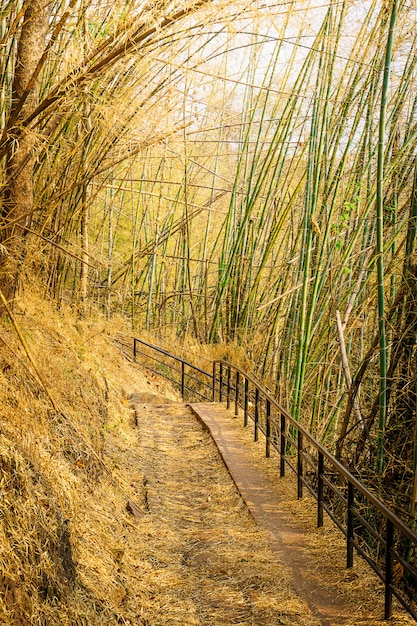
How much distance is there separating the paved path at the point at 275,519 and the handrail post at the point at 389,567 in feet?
0.64

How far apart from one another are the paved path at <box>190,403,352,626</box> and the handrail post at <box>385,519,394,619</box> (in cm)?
20

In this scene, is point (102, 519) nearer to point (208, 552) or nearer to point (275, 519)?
point (208, 552)

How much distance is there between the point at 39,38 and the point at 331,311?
10.0ft

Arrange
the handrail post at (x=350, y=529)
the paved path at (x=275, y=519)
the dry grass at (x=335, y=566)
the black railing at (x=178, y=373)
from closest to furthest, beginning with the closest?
the dry grass at (x=335, y=566)
the paved path at (x=275, y=519)
the handrail post at (x=350, y=529)
the black railing at (x=178, y=373)

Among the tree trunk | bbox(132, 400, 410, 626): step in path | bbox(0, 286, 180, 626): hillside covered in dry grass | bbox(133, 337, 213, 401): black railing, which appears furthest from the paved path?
bbox(133, 337, 213, 401): black railing

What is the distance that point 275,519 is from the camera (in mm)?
5020

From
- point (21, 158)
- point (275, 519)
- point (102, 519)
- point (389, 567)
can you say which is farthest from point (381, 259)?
point (21, 158)

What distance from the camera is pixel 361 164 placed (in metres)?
6.26

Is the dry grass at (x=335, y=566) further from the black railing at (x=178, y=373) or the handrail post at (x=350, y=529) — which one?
the black railing at (x=178, y=373)

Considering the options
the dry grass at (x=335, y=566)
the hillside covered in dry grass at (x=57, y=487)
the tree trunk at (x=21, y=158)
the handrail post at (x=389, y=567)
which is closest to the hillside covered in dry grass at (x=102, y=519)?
the hillside covered in dry grass at (x=57, y=487)

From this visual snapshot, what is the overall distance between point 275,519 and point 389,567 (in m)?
1.63

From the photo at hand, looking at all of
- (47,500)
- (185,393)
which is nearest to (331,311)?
(47,500)

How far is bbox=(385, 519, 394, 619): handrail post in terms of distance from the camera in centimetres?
341

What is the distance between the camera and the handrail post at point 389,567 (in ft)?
11.2
